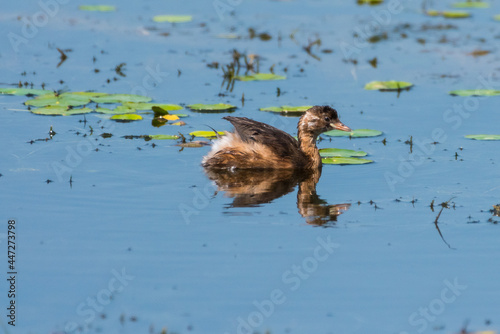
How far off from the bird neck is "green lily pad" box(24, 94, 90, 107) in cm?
385

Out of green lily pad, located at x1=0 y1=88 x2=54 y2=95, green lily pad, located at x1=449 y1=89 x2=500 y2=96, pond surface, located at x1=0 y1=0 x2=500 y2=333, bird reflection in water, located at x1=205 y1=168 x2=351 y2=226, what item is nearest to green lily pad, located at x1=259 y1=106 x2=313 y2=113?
pond surface, located at x1=0 y1=0 x2=500 y2=333

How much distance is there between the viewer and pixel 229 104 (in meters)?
14.7

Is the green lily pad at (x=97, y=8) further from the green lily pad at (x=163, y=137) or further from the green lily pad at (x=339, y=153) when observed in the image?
the green lily pad at (x=339, y=153)

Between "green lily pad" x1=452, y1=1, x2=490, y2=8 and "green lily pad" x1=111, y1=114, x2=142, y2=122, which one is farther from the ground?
"green lily pad" x1=452, y1=1, x2=490, y2=8

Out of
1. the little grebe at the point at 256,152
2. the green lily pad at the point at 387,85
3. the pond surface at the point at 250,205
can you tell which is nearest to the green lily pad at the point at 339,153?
the pond surface at the point at 250,205

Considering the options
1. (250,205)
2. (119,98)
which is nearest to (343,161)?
(250,205)

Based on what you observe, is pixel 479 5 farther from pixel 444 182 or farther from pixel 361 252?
pixel 361 252

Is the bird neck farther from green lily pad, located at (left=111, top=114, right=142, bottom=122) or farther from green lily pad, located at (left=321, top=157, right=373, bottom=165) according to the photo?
green lily pad, located at (left=111, top=114, right=142, bottom=122)

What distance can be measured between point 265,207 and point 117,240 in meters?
2.08

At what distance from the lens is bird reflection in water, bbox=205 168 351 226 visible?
10.1m

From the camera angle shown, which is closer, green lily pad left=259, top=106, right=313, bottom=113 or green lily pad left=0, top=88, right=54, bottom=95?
green lily pad left=259, top=106, right=313, bottom=113

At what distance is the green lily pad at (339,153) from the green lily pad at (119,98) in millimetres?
3430

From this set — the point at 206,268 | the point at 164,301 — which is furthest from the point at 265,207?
the point at 164,301

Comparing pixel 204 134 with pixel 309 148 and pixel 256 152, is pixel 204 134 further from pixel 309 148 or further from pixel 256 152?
pixel 309 148
